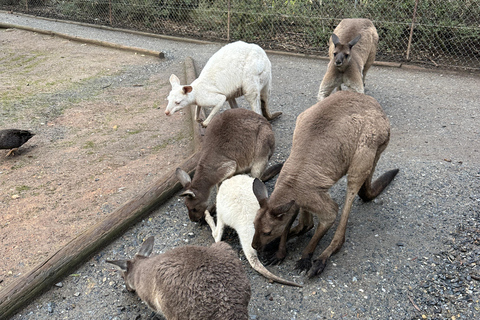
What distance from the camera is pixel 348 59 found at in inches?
212

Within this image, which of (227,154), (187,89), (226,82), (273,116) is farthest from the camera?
(273,116)

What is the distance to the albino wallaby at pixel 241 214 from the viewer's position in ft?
10.3

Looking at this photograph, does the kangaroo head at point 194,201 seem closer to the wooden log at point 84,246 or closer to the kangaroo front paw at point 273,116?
the wooden log at point 84,246

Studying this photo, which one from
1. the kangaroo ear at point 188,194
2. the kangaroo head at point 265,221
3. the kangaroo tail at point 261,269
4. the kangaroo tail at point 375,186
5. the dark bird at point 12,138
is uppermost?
the kangaroo head at point 265,221

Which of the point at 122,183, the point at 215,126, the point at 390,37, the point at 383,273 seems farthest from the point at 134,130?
the point at 390,37

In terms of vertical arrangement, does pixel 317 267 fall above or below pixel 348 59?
below

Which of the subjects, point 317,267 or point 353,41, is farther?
point 353,41

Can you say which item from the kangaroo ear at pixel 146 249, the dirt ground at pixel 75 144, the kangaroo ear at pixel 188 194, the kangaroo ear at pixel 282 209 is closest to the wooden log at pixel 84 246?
the dirt ground at pixel 75 144

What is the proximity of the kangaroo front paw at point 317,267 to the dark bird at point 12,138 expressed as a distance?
12.6ft

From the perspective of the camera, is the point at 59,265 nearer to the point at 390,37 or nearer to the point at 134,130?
the point at 134,130

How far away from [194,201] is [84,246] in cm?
99

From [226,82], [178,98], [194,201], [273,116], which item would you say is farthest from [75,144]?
[273,116]

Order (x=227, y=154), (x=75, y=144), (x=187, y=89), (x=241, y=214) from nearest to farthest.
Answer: (x=241, y=214), (x=227, y=154), (x=187, y=89), (x=75, y=144)

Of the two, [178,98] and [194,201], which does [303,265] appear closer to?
[194,201]
